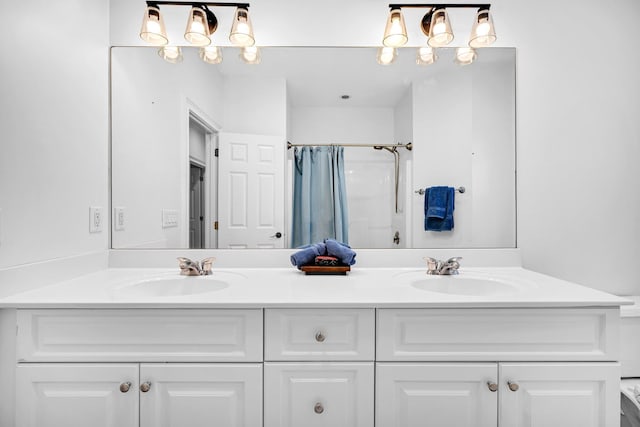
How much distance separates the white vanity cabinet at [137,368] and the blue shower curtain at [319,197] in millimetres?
666

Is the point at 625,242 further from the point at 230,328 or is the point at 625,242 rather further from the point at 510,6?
the point at 230,328

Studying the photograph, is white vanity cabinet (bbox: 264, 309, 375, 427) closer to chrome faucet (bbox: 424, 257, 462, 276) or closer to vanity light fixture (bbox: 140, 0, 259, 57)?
chrome faucet (bbox: 424, 257, 462, 276)

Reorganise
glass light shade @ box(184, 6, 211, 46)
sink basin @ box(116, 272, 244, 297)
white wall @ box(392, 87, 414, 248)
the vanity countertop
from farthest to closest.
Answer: white wall @ box(392, 87, 414, 248)
glass light shade @ box(184, 6, 211, 46)
sink basin @ box(116, 272, 244, 297)
the vanity countertop

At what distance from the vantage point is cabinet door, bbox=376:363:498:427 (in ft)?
3.40

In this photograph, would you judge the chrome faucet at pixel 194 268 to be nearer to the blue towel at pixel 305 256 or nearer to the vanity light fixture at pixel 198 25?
the blue towel at pixel 305 256

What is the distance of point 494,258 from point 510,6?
1257 millimetres

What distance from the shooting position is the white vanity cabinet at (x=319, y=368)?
1032 millimetres

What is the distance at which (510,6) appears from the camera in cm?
163

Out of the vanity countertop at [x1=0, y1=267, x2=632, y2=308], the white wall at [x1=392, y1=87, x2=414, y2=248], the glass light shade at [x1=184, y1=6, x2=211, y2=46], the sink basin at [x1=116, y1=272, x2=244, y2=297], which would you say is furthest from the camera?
the white wall at [x1=392, y1=87, x2=414, y2=248]

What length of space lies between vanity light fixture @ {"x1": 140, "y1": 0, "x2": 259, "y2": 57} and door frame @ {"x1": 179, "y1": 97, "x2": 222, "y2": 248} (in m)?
0.28

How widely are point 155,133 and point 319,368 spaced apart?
136 centimetres

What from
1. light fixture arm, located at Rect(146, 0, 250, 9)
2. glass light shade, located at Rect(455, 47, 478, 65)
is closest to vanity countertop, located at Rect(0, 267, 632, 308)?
glass light shade, located at Rect(455, 47, 478, 65)

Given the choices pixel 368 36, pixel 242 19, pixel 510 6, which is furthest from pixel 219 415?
pixel 510 6

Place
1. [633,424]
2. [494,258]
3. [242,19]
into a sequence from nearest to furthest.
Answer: [633,424], [242,19], [494,258]
